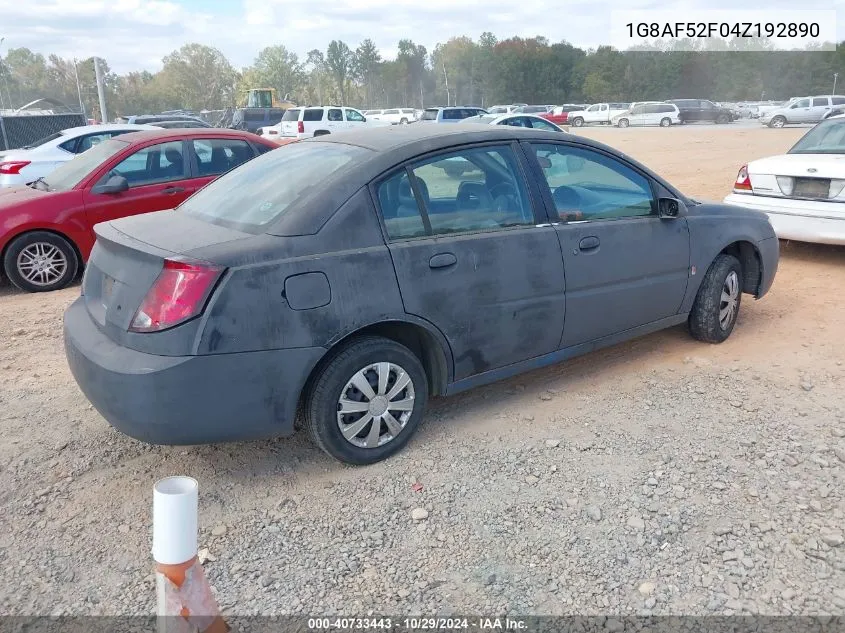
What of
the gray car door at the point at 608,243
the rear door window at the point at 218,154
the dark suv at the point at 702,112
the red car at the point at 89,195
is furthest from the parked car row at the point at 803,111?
the gray car door at the point at 608,243

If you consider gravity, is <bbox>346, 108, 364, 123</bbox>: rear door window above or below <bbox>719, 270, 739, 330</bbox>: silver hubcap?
above

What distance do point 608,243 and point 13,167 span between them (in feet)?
30.3

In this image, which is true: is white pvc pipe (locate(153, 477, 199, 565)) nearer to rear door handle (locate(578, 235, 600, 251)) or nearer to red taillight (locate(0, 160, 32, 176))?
rear door handle (locate(578, 235, 600, 251))

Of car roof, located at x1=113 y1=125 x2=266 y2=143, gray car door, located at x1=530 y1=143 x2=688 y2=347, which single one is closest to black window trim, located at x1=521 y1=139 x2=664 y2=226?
gray car door, located at x1=530 y1=143 x2=688 y2=347

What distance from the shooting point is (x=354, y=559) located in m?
2.88

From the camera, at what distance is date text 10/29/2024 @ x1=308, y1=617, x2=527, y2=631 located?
253cm

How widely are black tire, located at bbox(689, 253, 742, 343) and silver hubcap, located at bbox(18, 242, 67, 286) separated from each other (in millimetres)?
5750

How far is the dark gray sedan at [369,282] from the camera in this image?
3002mm

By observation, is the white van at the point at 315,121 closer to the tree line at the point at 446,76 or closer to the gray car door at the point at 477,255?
the gray car door at the point at 477,255

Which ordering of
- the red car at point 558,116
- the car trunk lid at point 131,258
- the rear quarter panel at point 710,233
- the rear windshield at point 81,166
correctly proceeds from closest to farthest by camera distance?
the car trunk lid at point 131,258 → the rear quarter panel at point 710,233 → the rear windshield at point 81,166 → the red car at point 558,116

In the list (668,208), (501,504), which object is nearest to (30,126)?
Result: (668,208)

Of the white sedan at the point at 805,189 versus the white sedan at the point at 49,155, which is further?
the white sedan at the point at 49,155

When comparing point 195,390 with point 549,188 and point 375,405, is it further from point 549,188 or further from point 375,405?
point 549,188

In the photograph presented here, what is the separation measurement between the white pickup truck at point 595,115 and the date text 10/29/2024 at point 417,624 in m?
47.7
